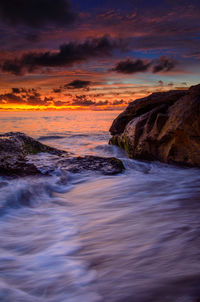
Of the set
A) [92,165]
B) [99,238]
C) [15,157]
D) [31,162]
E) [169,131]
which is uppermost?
[169,131]

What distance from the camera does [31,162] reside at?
5.57m

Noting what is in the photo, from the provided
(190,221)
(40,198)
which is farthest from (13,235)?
(190,221)

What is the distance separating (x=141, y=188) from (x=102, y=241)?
9.15ft

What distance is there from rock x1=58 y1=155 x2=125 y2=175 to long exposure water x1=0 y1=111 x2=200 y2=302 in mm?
226

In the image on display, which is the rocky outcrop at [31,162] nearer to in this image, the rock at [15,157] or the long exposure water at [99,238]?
the rock at [15,157]

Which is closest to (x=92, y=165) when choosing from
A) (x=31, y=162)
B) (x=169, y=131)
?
(x=31, y=162)

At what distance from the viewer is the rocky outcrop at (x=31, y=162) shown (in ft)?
17.0

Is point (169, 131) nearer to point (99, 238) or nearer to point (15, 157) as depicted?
point (99, 238)

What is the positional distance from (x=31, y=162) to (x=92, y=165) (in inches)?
65.1

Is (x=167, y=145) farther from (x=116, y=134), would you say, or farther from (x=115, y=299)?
(x=115, y=299)

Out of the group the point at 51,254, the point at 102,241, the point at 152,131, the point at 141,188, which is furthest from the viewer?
the point at 152,131

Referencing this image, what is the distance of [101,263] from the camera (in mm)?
2160

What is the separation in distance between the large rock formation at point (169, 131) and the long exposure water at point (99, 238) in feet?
2.40

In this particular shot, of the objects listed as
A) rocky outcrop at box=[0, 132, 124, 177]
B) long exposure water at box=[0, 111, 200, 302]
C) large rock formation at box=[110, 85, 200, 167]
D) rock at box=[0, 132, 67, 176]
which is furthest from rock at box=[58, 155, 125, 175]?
large rock formation at box=[110, 85, 200, 167]
